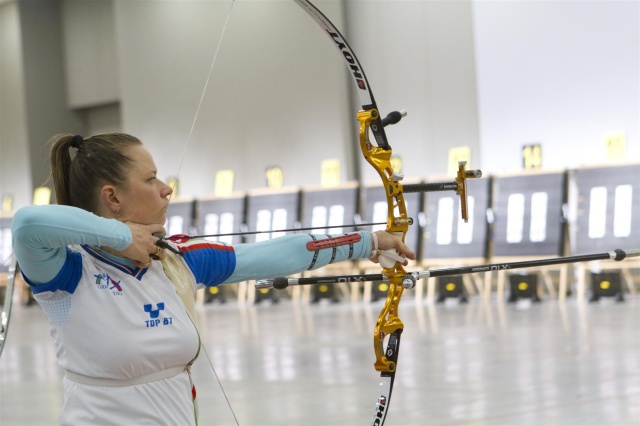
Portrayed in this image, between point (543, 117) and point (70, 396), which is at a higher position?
point (543, 117)

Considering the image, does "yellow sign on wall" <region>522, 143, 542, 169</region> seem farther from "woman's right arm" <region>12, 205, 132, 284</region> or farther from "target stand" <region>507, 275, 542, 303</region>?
"woman's right arm" <region>12, 205, 132, 284</region>

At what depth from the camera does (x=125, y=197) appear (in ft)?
5.58

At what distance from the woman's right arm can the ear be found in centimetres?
15

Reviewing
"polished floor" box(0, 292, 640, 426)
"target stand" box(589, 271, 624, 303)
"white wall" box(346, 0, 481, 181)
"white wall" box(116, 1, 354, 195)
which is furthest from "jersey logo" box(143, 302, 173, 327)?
"white wall" box(116, 1, 354, 195)

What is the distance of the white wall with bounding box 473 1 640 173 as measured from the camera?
841 centimetres

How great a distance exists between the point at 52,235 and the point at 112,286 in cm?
18

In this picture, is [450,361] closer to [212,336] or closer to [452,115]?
[212,336]

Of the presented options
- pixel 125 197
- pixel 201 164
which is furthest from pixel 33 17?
pixel 125 197

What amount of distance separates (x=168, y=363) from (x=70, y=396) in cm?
18

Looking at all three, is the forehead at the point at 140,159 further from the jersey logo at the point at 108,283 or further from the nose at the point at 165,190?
the jersey logo at the point at 108,283

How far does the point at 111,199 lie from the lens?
67.1 inches

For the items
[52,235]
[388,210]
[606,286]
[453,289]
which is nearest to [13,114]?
[453,289]

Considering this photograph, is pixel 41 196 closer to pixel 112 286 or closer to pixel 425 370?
pixel 425 370

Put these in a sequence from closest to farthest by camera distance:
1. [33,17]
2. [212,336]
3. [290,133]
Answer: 1. [212,336]
2. [290,133]
3. [33,17]
